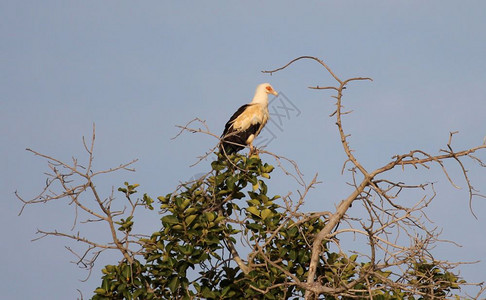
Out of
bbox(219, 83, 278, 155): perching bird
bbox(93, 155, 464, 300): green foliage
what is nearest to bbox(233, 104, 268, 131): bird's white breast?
bbox(219, 83, 278, 155): perching bird

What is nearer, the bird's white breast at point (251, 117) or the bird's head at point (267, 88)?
the bird's white breast at point (251, 117)

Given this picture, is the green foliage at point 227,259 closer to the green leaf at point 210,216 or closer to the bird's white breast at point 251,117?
the green leaf at point 210,216

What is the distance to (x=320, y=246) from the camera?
6.98 m

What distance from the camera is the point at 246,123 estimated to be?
36.6 ft

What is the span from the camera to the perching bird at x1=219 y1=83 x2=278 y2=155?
1088 centimetres

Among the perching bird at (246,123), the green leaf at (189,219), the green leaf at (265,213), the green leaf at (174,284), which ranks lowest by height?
the green leaf at (174,284)

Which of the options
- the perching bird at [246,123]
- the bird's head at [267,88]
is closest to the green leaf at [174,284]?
the perching bird at [246,123]

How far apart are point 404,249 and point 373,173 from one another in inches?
32.2

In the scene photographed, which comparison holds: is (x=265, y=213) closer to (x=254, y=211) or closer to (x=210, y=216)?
(x=254, y=211)

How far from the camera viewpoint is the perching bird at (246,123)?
10.9 metres

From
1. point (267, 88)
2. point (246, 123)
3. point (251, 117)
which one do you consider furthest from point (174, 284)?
point (267, 88)

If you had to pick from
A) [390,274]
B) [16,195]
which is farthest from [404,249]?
[16,195]

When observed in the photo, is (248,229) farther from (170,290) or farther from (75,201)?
(75,201)

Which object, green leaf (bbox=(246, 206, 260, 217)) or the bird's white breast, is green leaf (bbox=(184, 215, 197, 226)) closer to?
green leaf (bbox=(246, 206, 260, 217))
